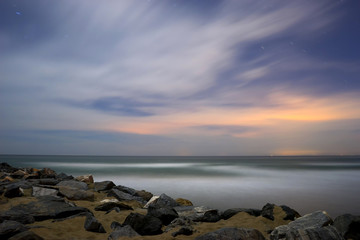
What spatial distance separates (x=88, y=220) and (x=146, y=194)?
853 cm

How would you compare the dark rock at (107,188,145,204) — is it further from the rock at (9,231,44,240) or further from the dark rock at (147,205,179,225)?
the rock at (9,231,44,240)

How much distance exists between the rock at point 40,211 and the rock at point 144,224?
7.60ft

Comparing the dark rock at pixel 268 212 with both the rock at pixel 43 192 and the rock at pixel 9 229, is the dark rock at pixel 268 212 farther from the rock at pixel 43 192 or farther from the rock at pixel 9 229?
the rock at pixel 43 192

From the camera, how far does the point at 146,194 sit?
16.0 metres

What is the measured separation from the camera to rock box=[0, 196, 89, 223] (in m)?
7.73

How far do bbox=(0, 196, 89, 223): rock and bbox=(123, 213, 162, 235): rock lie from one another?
2316 millimetres

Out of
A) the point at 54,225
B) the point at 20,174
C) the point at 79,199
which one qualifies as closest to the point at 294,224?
the point at 54,225

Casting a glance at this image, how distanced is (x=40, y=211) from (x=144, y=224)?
3674 mm

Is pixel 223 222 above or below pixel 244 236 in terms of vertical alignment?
below

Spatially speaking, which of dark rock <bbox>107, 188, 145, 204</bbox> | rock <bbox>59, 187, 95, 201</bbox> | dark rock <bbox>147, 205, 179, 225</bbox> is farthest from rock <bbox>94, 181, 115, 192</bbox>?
dark rock <bbox>147, 205, 179, 225</bbox>

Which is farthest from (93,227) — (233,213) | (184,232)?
(233,213)

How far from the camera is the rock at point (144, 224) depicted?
7.48 m

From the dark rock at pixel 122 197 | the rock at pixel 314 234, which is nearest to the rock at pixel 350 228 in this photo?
the rock at pixel 314 234

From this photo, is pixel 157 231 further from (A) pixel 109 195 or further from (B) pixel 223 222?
(A) pixel 109 195
